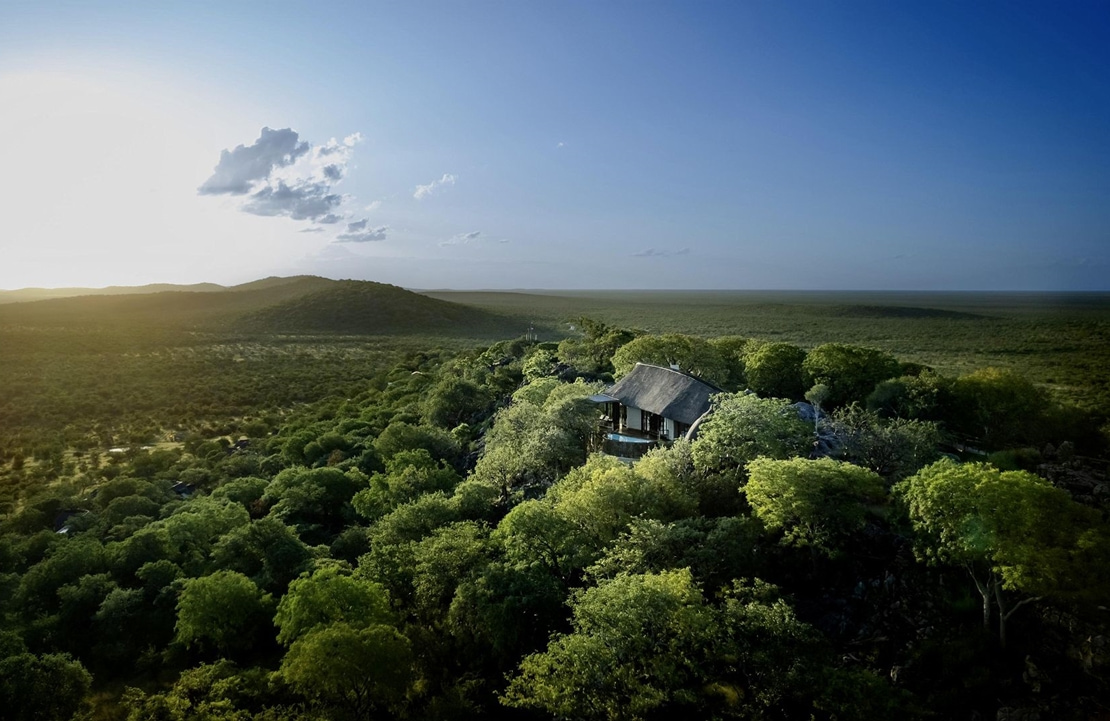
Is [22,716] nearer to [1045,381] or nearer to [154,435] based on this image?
[154,435]

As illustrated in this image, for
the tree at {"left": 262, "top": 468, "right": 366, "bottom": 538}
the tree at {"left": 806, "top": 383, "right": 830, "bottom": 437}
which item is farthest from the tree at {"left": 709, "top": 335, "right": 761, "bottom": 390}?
the tree at {"left": 262, "top": 468, "right": 366, "bottom": 538}

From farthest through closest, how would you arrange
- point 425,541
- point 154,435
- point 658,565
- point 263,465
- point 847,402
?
1. point 154,435
2. point 263,465
3. point 847,402
4. point 425,541
5. point 658,565

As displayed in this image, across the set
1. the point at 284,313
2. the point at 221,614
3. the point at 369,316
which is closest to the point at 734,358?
the point at 221,614

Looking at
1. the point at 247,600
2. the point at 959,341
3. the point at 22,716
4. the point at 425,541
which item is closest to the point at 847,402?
the point at 425,541

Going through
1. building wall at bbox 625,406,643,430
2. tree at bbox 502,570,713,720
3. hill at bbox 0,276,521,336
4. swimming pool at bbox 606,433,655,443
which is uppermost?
hill at bbox 0,276,521,336

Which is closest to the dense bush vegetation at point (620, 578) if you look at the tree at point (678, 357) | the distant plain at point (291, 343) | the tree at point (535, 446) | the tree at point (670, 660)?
the tree at point (670, 660)

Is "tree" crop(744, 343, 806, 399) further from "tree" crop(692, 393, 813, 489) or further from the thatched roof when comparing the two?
"tree" crop(692, 393, 813, 489)

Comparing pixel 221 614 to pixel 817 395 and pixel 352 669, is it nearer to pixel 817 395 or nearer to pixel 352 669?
pixel 352 669
